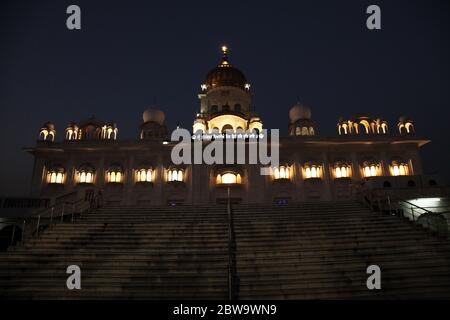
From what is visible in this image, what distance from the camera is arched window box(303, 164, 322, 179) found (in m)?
35.3

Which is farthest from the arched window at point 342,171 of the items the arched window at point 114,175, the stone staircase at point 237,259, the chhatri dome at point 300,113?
the arched window at point 114,175

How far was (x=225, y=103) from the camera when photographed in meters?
47.6

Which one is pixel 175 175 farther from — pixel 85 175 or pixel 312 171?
pixel 312 171

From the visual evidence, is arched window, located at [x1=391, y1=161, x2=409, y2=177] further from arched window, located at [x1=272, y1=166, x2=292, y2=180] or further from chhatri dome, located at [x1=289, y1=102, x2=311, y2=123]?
chhatri dome, located at [x1=289, y1=102, x2=311, y2=123]

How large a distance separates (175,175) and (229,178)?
6.17 m

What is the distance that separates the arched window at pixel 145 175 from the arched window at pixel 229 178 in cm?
756

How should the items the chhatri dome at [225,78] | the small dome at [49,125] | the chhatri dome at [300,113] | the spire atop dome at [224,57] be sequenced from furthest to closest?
1. the spire atop dome at [224,57]
2. the chhatri dome at [225,78]
3. the chhatri dome at [300,113]
4. the small dome at [49,125]

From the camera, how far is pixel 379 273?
11562 mm

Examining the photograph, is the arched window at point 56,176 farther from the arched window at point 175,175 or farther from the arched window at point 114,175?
the arched window at point 175,175

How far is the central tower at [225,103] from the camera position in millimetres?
42969

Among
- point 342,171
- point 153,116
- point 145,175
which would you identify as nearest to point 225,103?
point 153,116

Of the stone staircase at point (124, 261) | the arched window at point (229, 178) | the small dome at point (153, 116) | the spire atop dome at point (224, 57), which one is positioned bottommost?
the stone staircase at point (124, 261)

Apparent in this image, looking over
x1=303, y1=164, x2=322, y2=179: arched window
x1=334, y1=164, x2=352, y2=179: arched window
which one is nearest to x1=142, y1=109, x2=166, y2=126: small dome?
x1=303, y1=164, x2=322, y2=179: arched window
